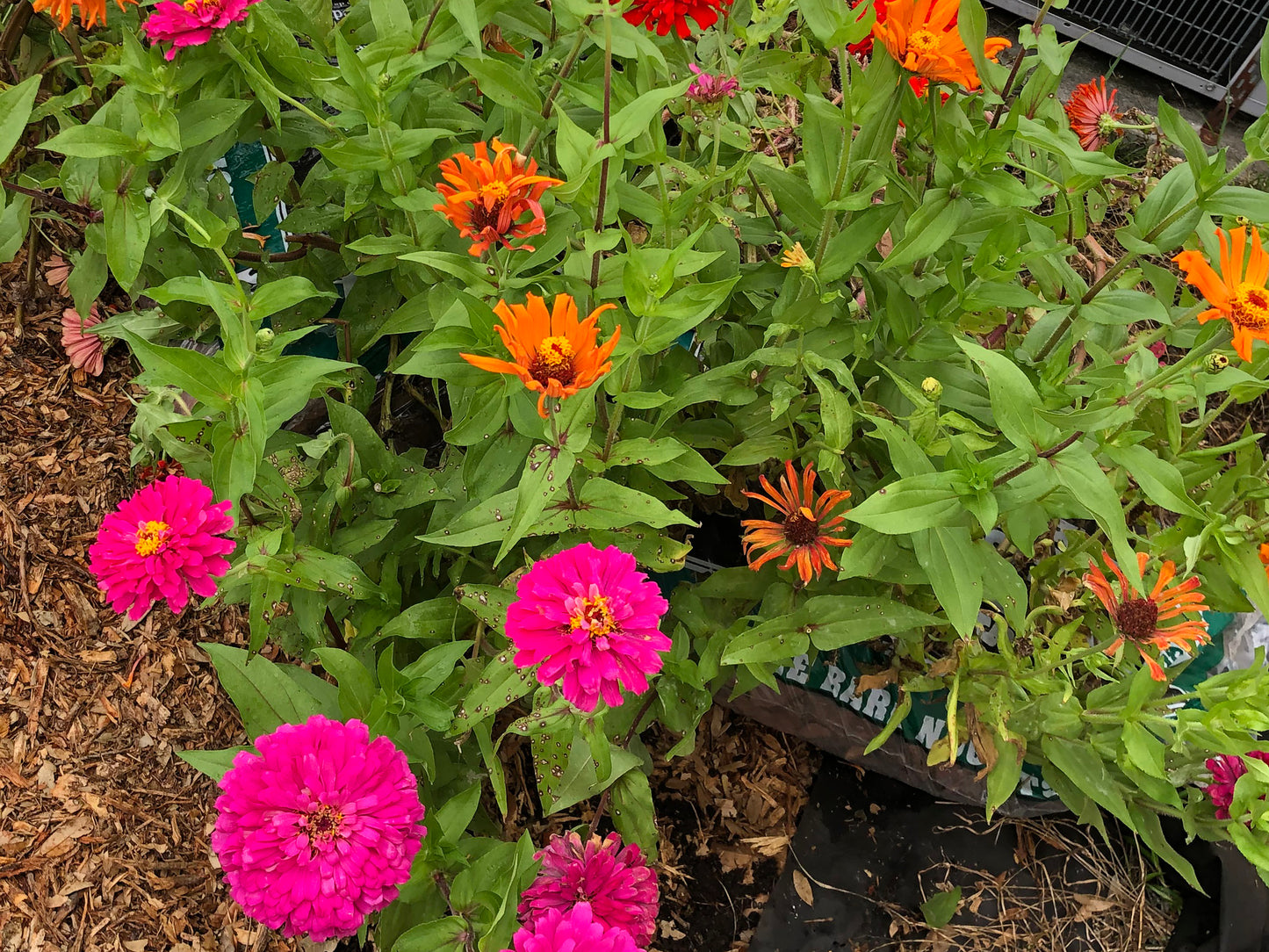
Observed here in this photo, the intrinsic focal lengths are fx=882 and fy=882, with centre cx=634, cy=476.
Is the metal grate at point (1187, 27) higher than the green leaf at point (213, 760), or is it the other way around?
the metal grate at point (1187, 27)

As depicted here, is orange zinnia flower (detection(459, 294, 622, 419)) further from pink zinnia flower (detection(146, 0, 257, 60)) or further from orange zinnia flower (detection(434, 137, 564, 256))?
pink zinnia flower (detection(146, 0, 257, 60))

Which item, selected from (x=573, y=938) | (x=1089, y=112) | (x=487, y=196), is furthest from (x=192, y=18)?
(x=1089, y=112)

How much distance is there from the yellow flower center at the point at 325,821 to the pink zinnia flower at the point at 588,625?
0.25 m

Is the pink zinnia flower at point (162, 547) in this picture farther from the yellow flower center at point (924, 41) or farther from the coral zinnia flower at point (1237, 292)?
the coral zinnia flower at point (1237, 292)

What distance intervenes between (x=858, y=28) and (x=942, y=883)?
1693mm

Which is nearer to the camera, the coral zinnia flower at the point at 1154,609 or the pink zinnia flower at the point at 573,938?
the pink zinnia flower at the point at 573,938

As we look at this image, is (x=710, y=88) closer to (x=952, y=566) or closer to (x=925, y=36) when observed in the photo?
(x=925, y=36)

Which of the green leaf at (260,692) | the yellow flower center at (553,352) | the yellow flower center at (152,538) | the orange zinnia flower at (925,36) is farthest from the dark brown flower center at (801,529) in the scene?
the yellow flower center at (152,538)

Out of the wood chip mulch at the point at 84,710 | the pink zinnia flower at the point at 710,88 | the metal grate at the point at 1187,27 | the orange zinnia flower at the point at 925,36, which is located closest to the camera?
the orange zinnia flower at the point at 925,36

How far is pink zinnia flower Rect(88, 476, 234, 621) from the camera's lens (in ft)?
3.47

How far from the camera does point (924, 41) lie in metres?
1.03

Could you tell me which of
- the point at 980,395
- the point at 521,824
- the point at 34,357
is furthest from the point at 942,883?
the point at 34,357

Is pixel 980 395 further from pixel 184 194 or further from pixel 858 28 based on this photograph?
pixel 184 194

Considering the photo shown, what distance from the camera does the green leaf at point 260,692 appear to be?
3.81 ft
